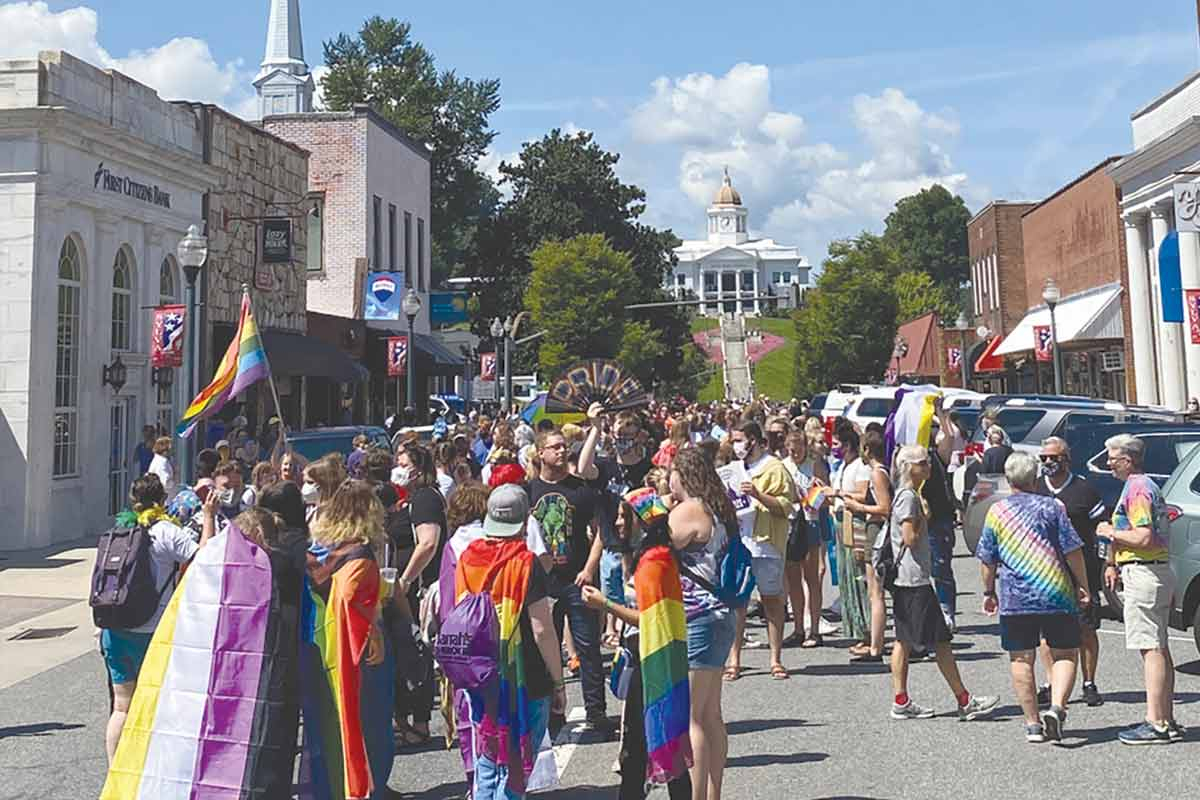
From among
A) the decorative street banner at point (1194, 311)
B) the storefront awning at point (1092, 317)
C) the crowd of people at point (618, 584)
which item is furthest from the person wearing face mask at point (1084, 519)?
the storefront awning at point (1092, 317)

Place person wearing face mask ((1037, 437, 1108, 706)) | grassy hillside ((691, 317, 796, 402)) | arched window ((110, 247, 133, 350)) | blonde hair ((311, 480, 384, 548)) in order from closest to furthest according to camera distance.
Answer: blonde hair ((311, 480, 384, 548))
person wearing face mask ((1037, 437, 1108, 706))
arched window ((110, 247, 133, 350))
grassy hillside ((691, 317, 796, 402))

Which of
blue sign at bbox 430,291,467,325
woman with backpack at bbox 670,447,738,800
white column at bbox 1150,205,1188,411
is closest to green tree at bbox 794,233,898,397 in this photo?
blue sign at bbox 430,291,467,325

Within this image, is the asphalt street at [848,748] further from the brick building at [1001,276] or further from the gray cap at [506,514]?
the brick building at [1001,276]

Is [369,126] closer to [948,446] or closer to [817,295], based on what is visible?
[948,446]

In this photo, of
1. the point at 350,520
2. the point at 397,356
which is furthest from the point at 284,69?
the point at 350,520

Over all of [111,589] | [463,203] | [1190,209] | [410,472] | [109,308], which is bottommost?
[111,589]

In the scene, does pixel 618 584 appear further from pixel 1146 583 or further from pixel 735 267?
pixel 735 267

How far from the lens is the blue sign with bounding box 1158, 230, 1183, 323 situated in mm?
28766

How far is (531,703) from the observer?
6.00 meters

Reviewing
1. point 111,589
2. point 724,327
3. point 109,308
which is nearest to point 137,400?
point 109,308

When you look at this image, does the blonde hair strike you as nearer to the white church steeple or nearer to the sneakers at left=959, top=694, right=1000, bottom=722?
the sneakers at left=959, top=694, right=1000, bottom=722

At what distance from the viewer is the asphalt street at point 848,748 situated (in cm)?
669

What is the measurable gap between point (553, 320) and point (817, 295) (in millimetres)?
22259

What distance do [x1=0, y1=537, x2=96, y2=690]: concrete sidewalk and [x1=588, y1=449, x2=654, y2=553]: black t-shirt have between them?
209 inches
